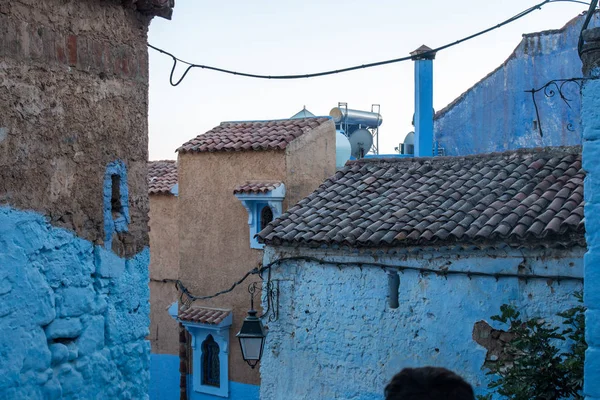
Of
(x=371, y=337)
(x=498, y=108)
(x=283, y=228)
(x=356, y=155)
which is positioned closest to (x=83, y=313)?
(x=371, y=337)

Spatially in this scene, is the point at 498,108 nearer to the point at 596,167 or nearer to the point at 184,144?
the point at 184,144

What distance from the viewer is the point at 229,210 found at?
14484mm

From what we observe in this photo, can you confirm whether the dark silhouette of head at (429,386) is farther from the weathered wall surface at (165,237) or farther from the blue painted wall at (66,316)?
the weathered wall surface at (165,237)

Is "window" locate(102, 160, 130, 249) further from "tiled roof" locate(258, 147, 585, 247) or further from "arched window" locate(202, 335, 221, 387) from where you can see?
"arched window" locate(202, 335, 221, 387)

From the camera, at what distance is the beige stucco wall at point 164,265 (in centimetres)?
1634

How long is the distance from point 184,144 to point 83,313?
1132 cm

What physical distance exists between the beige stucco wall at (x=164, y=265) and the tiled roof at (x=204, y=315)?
5.42 ft

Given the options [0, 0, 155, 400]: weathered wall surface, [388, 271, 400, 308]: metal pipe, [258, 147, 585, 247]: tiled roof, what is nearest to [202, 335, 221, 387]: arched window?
[258, 147, 585, 247]: tiled roof

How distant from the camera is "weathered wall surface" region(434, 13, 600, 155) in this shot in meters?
15.4

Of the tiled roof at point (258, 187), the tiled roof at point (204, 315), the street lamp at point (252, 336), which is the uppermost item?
the tiled roof at point (258, 187)

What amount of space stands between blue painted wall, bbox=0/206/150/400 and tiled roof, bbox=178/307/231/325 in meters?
9.79

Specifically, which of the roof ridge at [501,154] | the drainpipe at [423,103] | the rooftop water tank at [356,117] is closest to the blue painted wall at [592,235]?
the roof ridge at [501,154]

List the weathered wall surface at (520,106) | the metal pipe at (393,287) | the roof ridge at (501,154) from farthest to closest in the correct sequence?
the weathered wall surface at (520,106), the roof ridge at (501,154), the metal pipe at (393,287)

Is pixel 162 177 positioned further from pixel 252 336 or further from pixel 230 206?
pixel 252 336
